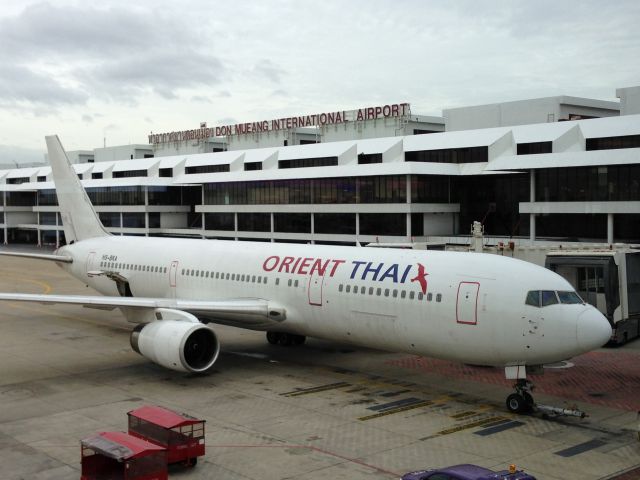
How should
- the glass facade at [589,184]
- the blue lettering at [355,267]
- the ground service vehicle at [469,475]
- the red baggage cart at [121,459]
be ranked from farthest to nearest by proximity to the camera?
the glass facade at [589,184] → the blue lettering at [355,267] → the red baggage cart at [121,459] → the ground service vehicle at [469,475]

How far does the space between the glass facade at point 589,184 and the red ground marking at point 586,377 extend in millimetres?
19190

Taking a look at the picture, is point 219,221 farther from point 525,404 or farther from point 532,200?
point 525,404

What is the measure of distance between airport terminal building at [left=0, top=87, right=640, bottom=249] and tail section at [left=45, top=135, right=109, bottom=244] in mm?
26886

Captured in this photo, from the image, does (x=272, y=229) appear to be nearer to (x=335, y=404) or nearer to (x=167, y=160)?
(x=167, y=160)

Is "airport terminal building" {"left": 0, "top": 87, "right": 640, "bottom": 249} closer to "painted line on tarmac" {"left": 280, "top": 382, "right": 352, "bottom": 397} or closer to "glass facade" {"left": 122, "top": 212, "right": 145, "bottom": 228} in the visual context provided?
"glass facade" {"left": 122, "top": 212, "right": 145, "bottom": 228}

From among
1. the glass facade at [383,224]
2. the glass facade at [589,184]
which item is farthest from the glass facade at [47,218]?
the glass facade at [589,184]

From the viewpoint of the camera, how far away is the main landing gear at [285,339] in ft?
100

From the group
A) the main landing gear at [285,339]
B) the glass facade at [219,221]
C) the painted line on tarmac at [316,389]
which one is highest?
the glass facade at [219,221]

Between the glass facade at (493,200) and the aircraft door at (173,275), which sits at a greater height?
the glass facade at (493,200)

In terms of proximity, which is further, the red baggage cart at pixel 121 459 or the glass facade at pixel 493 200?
the glass facade at pixel 493 200

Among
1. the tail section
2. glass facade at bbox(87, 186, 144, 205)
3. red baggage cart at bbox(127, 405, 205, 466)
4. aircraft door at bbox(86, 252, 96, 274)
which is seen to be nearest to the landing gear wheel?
red baggage cart at bbox(127, 405, 205, 466)

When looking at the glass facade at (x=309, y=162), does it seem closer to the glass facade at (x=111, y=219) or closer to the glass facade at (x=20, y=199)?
the glass facade at (x=111, y=219)

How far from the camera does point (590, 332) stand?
19.1 m

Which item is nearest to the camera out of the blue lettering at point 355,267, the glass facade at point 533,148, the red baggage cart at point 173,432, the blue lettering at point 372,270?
the red baggage cart at point 173,432
